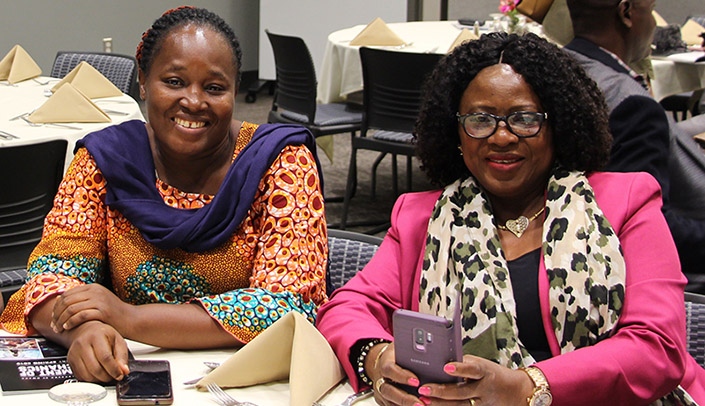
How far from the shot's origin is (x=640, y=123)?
2.34 metres

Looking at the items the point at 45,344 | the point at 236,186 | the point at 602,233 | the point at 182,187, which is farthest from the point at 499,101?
the point at 45,344

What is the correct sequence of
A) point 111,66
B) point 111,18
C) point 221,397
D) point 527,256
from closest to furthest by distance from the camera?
1. point 221,397
2. point 527,256
3. point 111,66
4. point 111,18

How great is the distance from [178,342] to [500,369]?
62cm

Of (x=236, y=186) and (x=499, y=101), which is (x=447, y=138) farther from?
(x=236, y=186)

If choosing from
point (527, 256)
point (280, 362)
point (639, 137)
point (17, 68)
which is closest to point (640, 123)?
point (639, 137)

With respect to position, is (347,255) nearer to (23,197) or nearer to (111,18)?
(23,197)

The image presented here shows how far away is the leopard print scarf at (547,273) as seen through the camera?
1789 mm

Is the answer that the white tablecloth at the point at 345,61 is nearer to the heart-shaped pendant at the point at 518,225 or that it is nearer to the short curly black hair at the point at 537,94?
the short curly black hair at the point at 537,94

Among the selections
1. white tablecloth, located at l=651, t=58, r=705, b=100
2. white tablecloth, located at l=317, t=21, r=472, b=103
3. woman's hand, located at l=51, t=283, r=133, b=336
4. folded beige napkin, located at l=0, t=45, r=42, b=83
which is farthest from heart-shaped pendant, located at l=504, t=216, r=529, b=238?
white tablecloth, located at l=651, t=58, r=705, b=100

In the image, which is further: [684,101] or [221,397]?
[684,101]

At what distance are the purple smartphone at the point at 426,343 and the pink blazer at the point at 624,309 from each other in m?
0.22

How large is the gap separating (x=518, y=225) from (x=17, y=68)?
142 inches

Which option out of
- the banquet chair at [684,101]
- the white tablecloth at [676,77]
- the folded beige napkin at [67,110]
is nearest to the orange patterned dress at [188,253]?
the folded beige napkin at [67,110]

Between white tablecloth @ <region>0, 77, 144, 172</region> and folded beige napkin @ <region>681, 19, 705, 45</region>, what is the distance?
4.17 m
